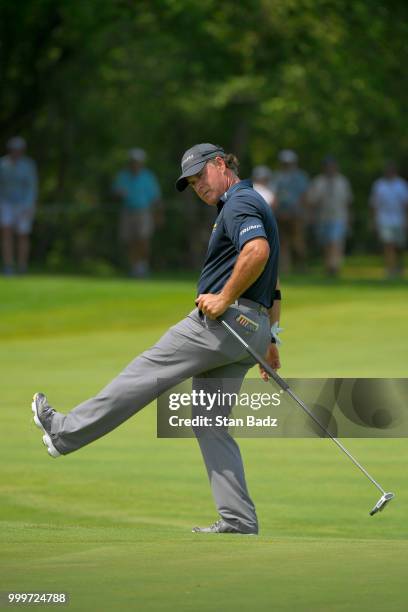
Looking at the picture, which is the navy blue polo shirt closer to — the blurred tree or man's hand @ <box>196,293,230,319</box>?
man's hand @ <box>196,293,230,319</box>

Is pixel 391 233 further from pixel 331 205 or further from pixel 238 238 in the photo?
pixel 238 238

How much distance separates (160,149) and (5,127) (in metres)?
8.10

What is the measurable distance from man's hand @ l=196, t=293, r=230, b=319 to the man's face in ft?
1.71

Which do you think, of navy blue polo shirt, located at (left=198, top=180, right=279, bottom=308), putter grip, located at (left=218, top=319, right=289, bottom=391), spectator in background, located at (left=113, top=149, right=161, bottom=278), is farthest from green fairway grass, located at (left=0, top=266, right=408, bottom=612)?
spectator in background, located at (left=113, top=149, right=161, bottom=278)

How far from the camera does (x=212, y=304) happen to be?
311 inches

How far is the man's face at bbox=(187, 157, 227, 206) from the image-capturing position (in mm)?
8188

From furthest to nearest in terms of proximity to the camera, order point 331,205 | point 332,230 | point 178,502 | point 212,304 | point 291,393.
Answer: point 332,230 → point 331,205 → point 178,502 → point 291,393 → point 212,304

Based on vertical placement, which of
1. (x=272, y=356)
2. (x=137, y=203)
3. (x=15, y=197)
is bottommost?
(x=137, y=203)

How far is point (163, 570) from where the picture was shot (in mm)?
6559

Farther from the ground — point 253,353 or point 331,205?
point 253,353

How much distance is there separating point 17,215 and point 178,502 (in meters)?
16.4

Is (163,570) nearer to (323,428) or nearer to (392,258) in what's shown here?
(323,428)

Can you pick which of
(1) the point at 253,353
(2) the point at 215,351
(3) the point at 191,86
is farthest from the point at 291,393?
(3) the point at 191,86

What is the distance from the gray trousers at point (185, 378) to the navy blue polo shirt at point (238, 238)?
0.12m
